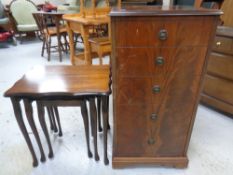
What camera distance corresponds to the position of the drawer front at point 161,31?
0.93m

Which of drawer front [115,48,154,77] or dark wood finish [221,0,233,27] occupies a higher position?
dark wood finish [221,0,233,27]

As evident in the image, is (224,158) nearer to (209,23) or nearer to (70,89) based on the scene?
(209,23)

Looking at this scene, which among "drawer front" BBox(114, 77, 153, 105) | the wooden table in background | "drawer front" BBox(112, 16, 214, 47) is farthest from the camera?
the wooden table in background

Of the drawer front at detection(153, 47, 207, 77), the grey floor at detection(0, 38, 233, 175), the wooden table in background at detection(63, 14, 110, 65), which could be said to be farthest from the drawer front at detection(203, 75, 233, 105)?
the wooden table in background at detection(63, 14, 110, 65)

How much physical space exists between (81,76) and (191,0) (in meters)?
1.81

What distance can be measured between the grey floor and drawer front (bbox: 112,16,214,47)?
924 millimetres

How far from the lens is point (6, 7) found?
484 cm

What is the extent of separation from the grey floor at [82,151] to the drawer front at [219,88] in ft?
0.74

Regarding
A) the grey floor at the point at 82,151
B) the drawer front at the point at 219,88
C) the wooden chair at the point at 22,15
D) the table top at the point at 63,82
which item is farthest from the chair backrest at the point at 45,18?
the drawer front at the point at 219,88

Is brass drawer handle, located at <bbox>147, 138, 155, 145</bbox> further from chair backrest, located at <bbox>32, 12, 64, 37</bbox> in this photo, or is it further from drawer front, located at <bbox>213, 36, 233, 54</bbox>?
chair backrest, located at <bbox>32, 12, 64, 37</bbox>

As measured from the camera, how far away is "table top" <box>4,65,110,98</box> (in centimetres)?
111

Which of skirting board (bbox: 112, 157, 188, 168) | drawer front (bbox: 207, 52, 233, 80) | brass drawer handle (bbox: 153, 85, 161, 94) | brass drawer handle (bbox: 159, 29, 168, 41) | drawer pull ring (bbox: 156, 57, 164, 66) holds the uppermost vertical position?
brass drawer handle (bbox: 159, 29, 168, 41)

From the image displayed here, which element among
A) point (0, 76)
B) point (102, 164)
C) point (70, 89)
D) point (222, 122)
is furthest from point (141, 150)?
point (0, 76)

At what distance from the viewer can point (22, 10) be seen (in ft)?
15.5
